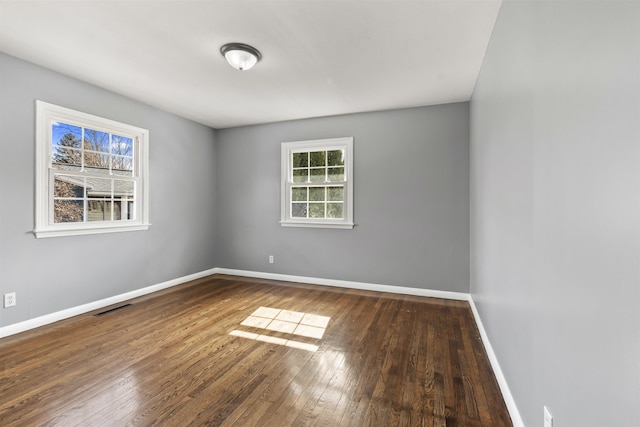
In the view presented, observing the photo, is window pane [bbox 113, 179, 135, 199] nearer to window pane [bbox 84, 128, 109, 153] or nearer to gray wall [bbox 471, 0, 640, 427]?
window pane [bbox 84, 128, 109, 153]

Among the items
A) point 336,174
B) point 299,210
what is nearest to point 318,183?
point 336,174

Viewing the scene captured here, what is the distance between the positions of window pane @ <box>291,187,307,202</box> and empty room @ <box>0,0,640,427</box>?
4 centimetres

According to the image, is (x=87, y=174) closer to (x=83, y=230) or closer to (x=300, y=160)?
(x=83, y=230)

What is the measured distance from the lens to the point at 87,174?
3.38 metres

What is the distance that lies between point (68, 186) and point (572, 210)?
4.20 m

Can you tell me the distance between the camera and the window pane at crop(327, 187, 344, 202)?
14.8 feet

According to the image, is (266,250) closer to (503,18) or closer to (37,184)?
(37,184)

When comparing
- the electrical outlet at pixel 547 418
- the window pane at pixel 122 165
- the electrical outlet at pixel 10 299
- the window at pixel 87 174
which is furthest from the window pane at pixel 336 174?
the electrical outlet at pixel 10 299

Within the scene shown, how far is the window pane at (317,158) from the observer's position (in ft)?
15.2

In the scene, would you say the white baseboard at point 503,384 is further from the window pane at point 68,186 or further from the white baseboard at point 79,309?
the window pane at point 68,186

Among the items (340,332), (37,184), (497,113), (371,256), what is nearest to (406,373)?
(340,332)

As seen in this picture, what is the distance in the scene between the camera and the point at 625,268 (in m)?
0.74

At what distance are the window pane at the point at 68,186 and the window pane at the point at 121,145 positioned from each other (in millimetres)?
574

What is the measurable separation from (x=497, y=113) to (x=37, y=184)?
162 inches
